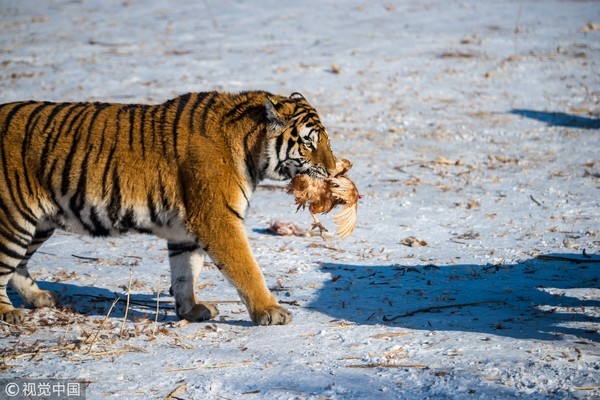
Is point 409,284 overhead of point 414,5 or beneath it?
beneath

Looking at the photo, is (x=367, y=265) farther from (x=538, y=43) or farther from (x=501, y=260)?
(x=538, y=43)

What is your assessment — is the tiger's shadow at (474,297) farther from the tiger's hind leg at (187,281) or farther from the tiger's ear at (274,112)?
the tiger's ear at (274,112)

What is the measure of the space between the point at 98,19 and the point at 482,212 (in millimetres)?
10205

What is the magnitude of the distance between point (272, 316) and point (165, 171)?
102 cm

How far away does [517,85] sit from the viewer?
11.1m

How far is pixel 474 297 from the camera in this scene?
5145 millimetres

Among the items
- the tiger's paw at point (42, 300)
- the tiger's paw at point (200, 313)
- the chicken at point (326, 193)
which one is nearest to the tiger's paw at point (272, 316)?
the tiger's paw at point (200, 313)

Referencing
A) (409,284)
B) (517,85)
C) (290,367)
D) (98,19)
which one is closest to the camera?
(290,367)

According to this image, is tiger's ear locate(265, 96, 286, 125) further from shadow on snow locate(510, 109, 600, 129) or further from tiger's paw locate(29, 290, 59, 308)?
shadow on snow locate(510, 109, 600, 129)

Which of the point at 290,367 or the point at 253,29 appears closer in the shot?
the point at 290,367

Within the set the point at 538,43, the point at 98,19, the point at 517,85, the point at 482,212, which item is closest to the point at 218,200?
the point at 482,212

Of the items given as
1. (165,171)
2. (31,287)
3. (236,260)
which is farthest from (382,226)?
(31,287)

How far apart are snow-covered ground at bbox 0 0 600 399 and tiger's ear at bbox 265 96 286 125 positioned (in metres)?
1.14

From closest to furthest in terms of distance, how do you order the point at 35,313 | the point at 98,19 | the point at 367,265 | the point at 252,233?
the point at 35,313
the point at 367,265
the point at 252,233
the point at 98,19
